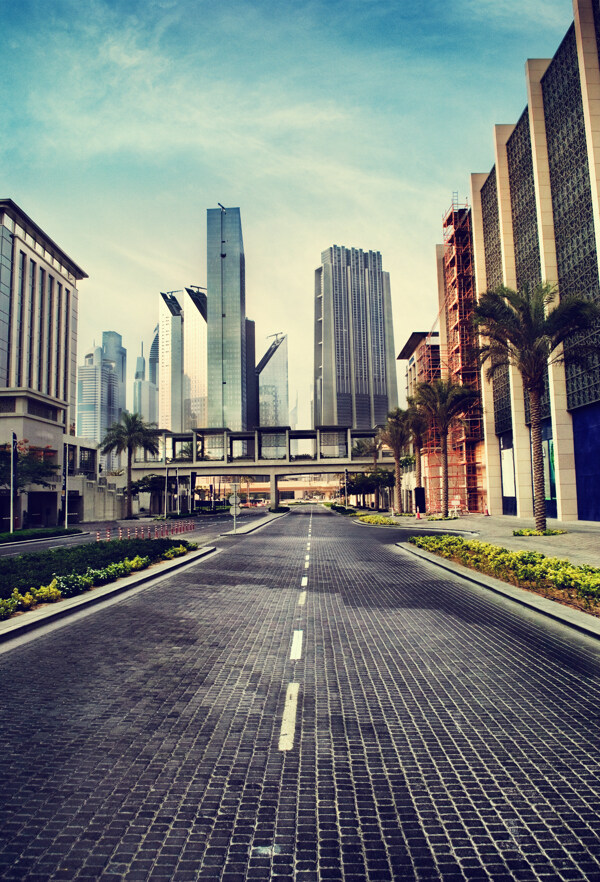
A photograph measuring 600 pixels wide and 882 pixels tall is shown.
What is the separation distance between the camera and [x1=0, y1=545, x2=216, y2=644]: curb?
31.2ft

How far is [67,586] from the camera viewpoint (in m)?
12.8

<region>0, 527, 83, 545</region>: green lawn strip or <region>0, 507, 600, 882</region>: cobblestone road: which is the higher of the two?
<region>0, 507, 600, 882</region>: cobblestone road

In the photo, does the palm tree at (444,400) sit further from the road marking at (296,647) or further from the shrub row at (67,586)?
the road marking at (296,647)

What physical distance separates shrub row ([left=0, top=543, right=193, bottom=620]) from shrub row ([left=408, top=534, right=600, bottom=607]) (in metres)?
10.3

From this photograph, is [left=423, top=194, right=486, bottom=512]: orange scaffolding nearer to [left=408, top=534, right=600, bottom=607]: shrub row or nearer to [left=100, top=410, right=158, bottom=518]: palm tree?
[left=100, top=410, right=158, bottom=518]: palm tree

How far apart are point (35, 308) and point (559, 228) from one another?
301 feet

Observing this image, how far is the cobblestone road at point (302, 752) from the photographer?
3594 mm

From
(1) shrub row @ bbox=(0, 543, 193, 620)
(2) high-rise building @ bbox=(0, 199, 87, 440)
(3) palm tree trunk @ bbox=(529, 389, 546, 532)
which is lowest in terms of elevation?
(1) shrub row @ bbox=(0, 543, 193, 620)

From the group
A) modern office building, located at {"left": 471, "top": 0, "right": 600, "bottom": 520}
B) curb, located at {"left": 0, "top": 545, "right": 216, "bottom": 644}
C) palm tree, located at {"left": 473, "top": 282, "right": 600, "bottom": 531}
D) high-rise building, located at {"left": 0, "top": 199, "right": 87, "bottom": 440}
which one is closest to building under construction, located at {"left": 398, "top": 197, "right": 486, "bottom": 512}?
modern office building, located at {"left": 471, "top": 0, "right": 600, "bottom": 520}

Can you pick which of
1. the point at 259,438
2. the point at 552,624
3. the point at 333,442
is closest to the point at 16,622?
the point at 552,624

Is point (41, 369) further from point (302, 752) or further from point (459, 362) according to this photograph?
point (302, 752)

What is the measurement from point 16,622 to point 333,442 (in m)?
98.3

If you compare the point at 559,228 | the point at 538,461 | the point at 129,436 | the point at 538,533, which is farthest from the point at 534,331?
the point at 129,436

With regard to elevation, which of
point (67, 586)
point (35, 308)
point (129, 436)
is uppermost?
point (35, 308)
